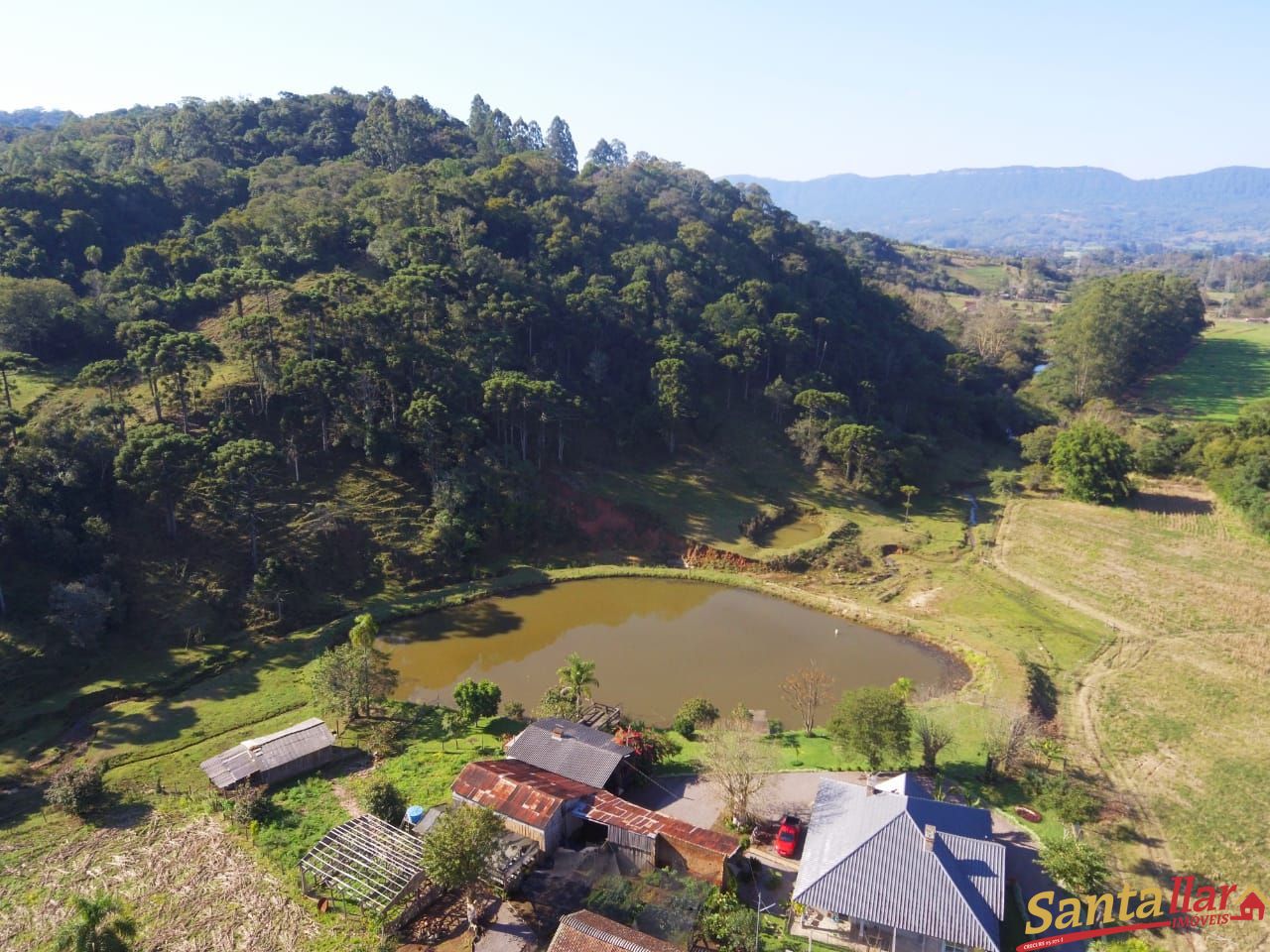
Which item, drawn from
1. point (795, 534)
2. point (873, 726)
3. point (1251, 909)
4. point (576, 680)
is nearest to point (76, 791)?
point (576, 680)

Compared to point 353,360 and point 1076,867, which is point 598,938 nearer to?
point 1076,867

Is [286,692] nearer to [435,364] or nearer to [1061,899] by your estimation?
[435,364]

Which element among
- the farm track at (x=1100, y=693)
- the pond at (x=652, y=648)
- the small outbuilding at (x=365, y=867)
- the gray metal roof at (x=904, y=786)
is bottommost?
the pond at (x=652, y=648)

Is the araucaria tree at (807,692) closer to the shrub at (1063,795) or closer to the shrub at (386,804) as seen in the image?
the shrub at (1063,795)

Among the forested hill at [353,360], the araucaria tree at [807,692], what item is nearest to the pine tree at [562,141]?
the forested hill at [353,360]

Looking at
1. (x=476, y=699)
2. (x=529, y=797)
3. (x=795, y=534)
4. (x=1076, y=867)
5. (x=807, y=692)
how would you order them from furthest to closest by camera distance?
(x=795, y=534) → (x=807, y=692) → (x=476, y=699) → (x=529, y=797) → (x=1076, y=867)

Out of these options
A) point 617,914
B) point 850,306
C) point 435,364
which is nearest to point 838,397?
point 850,306
